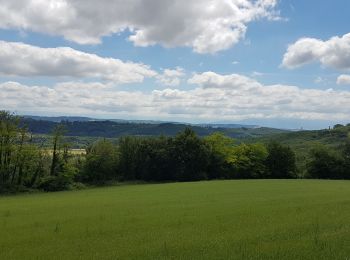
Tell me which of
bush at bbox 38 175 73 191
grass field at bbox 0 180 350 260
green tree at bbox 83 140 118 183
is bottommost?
bush at bbox 38 175 73 191

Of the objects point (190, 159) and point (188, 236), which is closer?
point (188, 236)

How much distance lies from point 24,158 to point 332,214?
66995 millimetres

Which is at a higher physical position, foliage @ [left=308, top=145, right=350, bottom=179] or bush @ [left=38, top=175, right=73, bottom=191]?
foliage @ [left=308, top=145, right=350, bottom=179]

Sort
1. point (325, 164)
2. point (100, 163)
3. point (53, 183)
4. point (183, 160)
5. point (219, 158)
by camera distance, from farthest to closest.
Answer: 1. point (219, 158)
2. point (325, 164)
3. point (183, 160)
4. point (100, 163)
5. point (53, 183)

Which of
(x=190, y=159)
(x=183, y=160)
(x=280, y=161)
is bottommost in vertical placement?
(x=183, y=160)

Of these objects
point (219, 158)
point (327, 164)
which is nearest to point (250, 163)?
point (219, 158)

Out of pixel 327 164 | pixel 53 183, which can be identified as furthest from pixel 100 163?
pixel 327 164

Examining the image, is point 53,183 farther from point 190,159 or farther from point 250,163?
point 250,163

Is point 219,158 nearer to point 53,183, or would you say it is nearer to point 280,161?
point 280,161

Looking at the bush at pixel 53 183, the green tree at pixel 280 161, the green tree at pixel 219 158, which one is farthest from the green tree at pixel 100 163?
the green tree at pixel 280 161

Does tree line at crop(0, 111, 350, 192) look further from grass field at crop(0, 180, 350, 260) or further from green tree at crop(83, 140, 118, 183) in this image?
grass field at crop(0, 180, 350, 260)

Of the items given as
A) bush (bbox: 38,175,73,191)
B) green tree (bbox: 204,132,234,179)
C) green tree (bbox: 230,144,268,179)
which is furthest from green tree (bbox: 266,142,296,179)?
bush (bbox: 38,175,73,191)

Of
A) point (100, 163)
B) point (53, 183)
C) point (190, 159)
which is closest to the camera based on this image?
point (53, 183)

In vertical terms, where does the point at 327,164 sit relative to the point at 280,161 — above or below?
above
